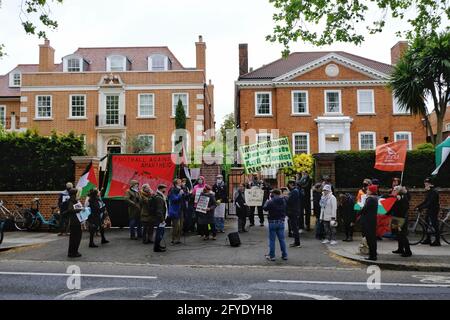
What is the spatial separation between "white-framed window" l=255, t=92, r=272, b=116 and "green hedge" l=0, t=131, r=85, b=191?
18711 mm

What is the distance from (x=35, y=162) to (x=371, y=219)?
13.5 m

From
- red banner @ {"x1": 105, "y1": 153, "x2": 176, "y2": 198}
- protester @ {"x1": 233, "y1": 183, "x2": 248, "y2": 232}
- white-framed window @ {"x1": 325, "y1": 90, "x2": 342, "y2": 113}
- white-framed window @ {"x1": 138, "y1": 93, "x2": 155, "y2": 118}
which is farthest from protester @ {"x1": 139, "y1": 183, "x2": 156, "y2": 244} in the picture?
white-framed window @ {"x1": 325, "y1": 90, "x2": 342, "y2": 113}

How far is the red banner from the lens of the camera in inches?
670

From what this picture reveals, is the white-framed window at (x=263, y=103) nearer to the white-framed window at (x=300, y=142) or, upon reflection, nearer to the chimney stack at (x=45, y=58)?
the white-framed window at (x=300, y=142)

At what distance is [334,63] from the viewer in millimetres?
34688

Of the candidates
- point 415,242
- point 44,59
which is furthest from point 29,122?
point 415,242

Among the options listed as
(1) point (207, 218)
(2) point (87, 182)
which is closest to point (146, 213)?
(1) point (207, 218)

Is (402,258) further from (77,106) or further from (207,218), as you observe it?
(77,106)

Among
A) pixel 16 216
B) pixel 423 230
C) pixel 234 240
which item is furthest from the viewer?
pixel 16 216

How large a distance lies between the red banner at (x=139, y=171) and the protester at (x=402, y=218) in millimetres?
8368

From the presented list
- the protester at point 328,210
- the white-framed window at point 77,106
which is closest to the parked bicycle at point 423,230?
the protester at point 328,210

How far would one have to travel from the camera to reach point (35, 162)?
1820cm

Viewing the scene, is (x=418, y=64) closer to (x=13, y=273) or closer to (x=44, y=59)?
(x=13, y=273)

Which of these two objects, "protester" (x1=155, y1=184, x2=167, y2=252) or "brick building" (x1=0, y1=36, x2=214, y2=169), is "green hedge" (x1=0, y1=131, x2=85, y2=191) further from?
"brick building" (x1=0, y1=36, x2=214, y2=169)
